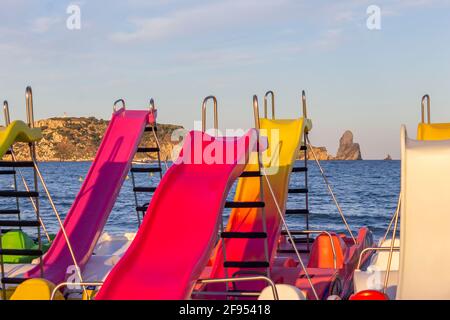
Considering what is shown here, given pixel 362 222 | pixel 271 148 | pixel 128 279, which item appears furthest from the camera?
pixel 362 222

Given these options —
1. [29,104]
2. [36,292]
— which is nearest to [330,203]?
[29,104]

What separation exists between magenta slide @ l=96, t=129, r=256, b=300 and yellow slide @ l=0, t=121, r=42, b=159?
1949mm

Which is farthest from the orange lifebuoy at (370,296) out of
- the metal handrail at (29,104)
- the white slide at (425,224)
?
the metal handrail at (29,104)

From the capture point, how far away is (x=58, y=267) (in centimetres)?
1124

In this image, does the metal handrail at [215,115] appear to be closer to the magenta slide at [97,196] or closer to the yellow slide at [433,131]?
the magenta slide at [97,196]

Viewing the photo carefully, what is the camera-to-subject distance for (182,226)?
841cm

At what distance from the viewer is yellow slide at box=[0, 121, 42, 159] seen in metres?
9.66

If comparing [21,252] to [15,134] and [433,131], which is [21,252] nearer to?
[15,134]

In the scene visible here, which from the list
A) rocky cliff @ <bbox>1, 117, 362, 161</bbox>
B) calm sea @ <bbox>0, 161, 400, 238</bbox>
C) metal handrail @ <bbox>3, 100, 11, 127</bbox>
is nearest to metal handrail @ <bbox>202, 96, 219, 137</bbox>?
metal handrail @ <bbox>3, 100, 11, 127</bbox>

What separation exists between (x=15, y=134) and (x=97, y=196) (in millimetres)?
2525

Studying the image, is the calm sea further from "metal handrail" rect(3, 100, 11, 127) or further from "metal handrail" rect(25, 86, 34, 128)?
"metal handrail" rect(25, 86, 34, 128)
